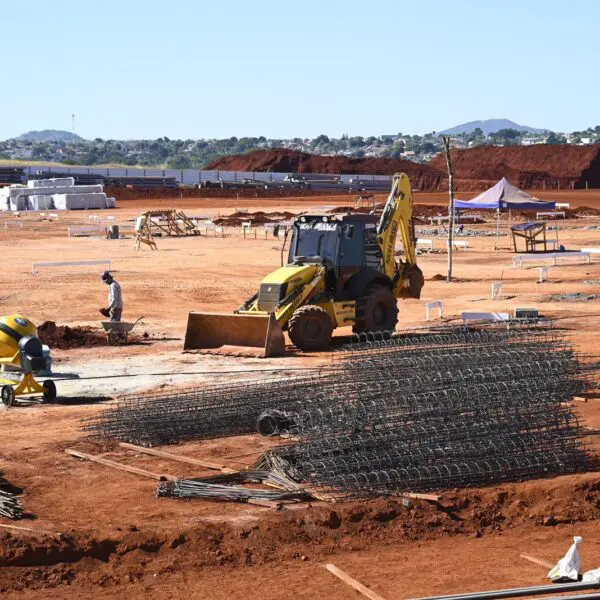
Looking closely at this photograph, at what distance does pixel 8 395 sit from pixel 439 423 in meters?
6.84

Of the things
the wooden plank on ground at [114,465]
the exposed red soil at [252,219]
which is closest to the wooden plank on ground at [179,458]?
the wooden plank on ground at [114,465]

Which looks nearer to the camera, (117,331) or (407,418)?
(407,418)

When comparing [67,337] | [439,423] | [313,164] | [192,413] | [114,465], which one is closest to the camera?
[439,423]

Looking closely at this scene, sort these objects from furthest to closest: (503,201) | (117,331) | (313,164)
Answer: (313,164)
(503,201)
(117,331)

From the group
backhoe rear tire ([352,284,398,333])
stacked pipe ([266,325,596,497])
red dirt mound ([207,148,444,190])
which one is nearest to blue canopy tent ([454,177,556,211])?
backhoe rear tire ([352,284,398,333])

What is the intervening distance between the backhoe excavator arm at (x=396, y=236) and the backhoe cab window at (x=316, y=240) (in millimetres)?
1465

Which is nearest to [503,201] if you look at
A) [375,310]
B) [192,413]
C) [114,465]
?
[375,310]

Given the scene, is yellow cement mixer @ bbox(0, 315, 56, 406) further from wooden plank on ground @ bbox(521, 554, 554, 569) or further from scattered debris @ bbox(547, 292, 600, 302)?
scattered debris @ bbox(547, 292, 600, 302)

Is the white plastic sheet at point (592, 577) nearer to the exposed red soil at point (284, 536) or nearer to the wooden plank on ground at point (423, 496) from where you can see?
the exposed red soil at point (284, 536)

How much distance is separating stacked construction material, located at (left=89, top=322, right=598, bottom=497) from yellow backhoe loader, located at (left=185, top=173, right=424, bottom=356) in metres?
4.25

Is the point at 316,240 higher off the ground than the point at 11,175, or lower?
lower

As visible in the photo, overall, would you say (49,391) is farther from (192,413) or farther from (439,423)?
(439,423)

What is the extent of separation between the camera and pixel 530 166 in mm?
131625

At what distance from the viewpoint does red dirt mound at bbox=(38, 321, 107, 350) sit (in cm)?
2381
